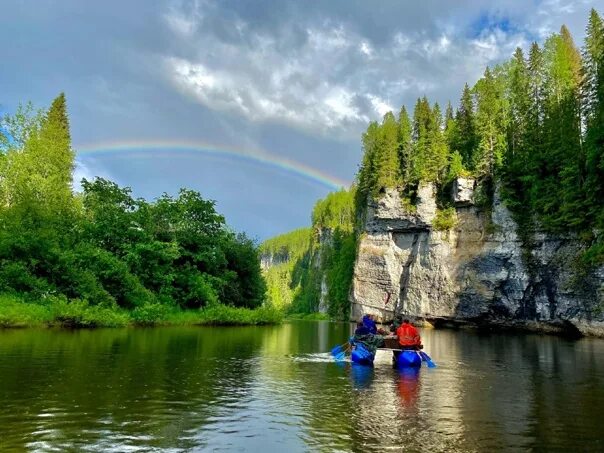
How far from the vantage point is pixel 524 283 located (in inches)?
2313

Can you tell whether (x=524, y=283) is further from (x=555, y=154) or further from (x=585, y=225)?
(x=555, y=154)

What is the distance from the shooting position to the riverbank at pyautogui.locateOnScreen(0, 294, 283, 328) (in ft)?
109

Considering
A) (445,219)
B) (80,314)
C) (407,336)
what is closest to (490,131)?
(445,219)

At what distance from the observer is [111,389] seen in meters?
14.6

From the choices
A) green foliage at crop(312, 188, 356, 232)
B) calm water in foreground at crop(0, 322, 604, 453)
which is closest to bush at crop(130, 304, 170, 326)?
calm water in foreground at crop(0, 322, 604, 453)

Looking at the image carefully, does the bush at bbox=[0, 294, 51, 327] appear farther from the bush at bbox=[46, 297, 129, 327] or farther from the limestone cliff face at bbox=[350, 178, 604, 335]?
the limestone cliff face at bbox=[350, 178, 604, 335]

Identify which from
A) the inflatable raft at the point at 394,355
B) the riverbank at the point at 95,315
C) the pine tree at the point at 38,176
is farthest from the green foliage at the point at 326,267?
the inflatable raft at the point at 394,355

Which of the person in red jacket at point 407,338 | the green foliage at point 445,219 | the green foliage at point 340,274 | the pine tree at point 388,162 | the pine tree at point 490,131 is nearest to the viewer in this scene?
the person in red jacket at point 407,338

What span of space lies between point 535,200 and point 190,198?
38567 mm

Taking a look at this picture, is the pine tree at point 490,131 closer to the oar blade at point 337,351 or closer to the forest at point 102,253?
the forest at point 102,253

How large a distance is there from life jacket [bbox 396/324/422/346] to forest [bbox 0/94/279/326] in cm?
2390

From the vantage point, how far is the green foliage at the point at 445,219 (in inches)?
2749

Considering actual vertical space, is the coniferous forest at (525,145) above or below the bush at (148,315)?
above

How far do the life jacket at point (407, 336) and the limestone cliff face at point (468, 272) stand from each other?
101 ft
